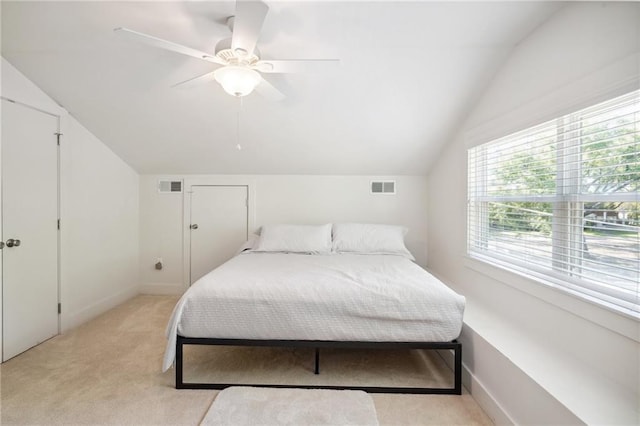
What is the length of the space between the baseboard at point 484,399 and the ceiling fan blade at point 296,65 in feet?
6.79

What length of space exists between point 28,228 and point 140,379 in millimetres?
1574

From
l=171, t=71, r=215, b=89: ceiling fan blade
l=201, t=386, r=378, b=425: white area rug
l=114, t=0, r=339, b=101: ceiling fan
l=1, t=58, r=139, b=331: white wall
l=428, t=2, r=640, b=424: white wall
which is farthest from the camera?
l=1, t=58, r=139, b=331: white wall

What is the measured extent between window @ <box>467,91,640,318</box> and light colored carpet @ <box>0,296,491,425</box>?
0.95 meters

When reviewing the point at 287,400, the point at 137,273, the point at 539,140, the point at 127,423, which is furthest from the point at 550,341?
the point at 137,273

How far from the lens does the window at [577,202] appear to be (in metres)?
1.28

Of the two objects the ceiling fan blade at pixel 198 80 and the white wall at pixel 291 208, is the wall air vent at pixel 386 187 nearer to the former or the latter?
the white wall at pixel 291 208

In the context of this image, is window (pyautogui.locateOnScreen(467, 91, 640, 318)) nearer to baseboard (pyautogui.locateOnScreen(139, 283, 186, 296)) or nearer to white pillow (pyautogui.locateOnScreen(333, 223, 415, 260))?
white pillow (pyautogui.locateOnScreen(333, 223, 415, 260))

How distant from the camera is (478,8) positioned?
168cm

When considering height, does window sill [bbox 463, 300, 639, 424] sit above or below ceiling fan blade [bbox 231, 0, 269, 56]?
below

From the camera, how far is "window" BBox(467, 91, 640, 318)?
1283mm

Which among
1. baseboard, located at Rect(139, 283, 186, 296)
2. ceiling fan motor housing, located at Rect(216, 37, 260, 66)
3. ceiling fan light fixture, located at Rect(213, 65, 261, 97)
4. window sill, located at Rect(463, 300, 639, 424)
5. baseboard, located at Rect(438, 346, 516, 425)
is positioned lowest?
baseboard, located at Rect(438, 346, 516, 425)

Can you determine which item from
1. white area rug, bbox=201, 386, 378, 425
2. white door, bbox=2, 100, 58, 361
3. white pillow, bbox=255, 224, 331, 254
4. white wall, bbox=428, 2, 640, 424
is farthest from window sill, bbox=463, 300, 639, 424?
white door, bbox=2, 100, 58, 361

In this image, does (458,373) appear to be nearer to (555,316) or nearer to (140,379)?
(555,316)

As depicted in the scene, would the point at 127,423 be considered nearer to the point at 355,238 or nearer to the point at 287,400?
the point at 287,400
